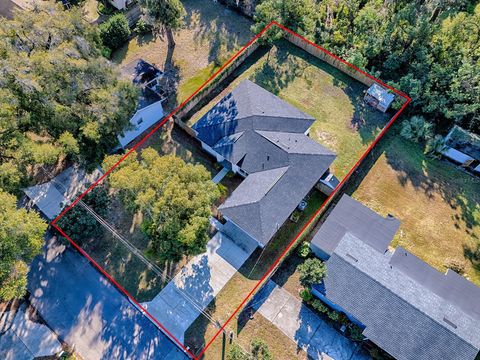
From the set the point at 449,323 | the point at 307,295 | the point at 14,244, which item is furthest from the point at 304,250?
the point at 14,244

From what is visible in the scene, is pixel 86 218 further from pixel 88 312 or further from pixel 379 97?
pixel 379 97

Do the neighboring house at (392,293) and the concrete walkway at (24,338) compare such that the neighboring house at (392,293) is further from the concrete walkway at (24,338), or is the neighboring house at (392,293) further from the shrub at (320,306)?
the concrete walkway at (24,338)

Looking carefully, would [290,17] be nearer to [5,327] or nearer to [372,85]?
[372,85]

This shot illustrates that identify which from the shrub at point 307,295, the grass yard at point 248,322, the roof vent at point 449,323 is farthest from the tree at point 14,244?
the roof vent at point 449,323

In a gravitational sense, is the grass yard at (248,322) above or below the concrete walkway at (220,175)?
below

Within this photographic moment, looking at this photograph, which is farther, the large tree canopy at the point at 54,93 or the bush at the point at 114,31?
the bush at the point at 114,31

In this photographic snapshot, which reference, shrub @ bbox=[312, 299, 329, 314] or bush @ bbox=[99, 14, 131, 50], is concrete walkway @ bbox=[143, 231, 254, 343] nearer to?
shrub @ bbox=[312, 299, 329, 314]
